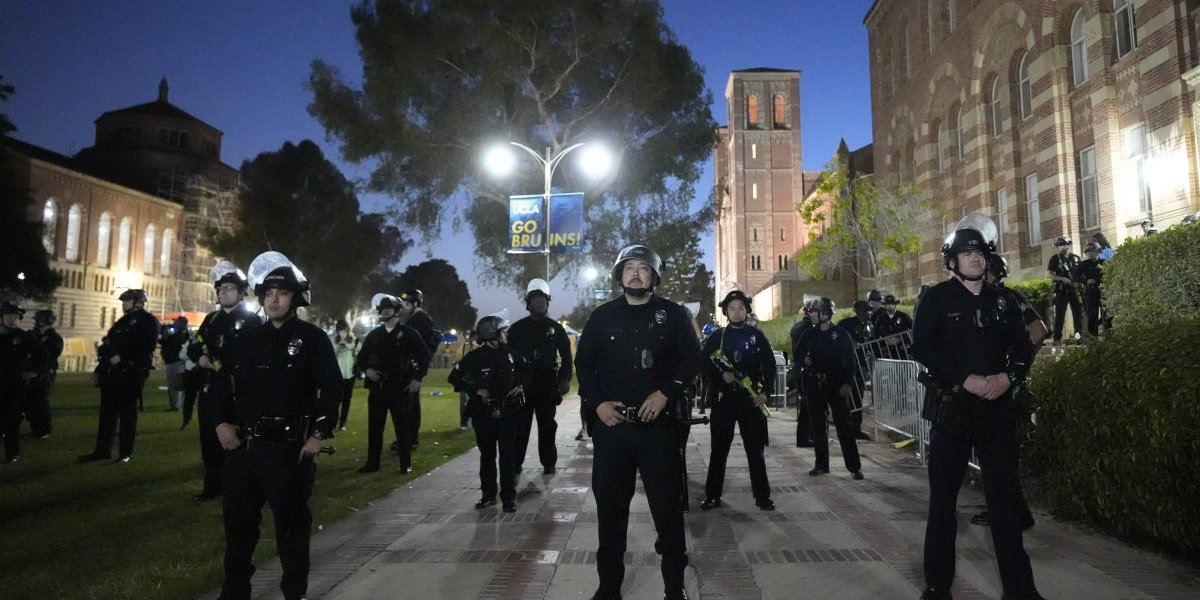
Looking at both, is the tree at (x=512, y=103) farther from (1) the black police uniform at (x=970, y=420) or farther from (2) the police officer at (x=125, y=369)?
(1) the black police uniform at (x=970, y=420)

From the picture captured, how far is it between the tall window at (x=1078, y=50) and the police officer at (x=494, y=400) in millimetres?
20607

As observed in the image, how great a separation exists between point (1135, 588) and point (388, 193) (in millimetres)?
30532

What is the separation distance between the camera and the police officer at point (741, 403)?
6.40m

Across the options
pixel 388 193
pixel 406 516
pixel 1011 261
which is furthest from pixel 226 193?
pixel 406 516

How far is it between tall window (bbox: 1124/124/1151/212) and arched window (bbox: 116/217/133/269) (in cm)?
6265

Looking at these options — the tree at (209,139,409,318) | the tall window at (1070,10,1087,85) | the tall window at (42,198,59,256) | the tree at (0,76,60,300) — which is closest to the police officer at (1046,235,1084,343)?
the tall window at (1070,10,1087,85)

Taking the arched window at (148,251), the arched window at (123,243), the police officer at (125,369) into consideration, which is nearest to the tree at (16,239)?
the arched window at (123,243)

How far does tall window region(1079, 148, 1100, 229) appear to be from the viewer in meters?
20.0

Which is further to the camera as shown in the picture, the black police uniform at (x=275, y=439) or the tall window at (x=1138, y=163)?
the tall window at (x=1138, y=163)

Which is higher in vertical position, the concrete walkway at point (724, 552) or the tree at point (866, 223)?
the tree at point (866, 223)

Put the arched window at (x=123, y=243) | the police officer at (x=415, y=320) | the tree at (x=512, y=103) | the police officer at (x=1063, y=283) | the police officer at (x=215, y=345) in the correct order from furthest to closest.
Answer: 1. the arched window at (x=123, y=243)
2. the tree at (x=512, y=103)
3. the police officer at (x=1063, y=283)
4. the police officer at (x=415, y=320)
5. the police officer at (x=215, y=345)

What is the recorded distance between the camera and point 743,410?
646cm

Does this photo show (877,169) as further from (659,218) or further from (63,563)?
(63,563)

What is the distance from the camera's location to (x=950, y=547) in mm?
3848
